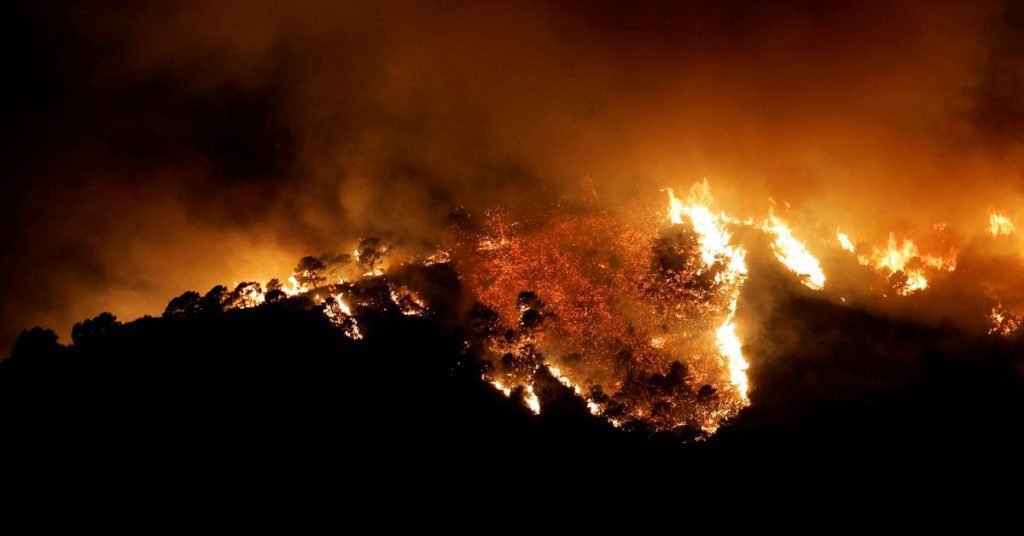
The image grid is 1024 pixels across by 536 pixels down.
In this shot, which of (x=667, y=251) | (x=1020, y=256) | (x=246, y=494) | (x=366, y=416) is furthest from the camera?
(x=667, y=251)

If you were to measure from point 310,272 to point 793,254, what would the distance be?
34710mm

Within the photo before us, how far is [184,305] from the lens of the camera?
47062 millimetres

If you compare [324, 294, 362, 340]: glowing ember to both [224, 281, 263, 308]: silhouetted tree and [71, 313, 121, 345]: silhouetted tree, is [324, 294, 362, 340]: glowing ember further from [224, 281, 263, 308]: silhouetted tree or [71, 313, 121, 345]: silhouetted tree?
[71, 313, 121, 345]: silhouetted tree

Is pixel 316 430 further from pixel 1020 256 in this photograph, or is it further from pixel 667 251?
pixel 1020 256

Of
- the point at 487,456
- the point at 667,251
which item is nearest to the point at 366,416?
the point at 487,456

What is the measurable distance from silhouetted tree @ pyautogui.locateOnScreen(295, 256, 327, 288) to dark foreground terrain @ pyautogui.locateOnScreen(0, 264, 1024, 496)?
11.9 metres

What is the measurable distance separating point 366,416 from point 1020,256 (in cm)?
3207

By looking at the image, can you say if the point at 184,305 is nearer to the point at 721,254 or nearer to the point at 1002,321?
the point at 721,254

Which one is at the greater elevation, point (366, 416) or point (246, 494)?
point (366, 416)

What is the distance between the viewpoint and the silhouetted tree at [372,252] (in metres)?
50.0

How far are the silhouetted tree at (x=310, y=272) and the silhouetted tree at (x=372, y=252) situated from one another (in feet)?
10.1

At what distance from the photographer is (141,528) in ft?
83.3

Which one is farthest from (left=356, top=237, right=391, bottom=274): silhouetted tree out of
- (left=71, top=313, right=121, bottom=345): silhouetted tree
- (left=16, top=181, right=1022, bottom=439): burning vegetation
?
(left=71, top=313, right=121, bottom=345): silhouetted tree

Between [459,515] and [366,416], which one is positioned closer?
[459,515]
